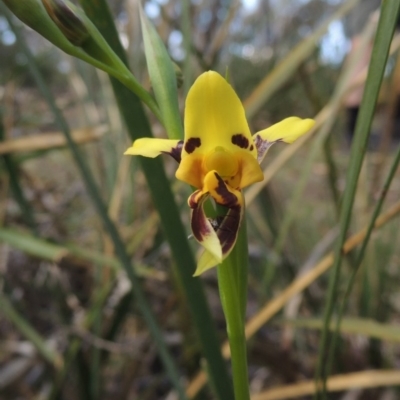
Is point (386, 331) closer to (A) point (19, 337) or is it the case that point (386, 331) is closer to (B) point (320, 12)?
(A) point (19, 337)

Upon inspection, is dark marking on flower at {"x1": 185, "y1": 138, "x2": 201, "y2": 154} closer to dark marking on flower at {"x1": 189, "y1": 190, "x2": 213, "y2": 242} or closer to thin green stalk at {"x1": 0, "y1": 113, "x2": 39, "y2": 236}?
dark marking on flower at {"x1": 189, "y1": 190, "x2": 213, "y2": 242}

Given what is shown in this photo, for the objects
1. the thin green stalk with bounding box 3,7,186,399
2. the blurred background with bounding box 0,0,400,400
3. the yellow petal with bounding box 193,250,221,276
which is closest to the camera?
the yellow petal with bounding box 193,250,221,276

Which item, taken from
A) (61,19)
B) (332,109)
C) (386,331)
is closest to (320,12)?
A: (332,109)

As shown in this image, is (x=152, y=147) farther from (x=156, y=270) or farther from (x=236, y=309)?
(x=156, y=270)

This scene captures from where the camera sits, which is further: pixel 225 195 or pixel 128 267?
pixel 128 267

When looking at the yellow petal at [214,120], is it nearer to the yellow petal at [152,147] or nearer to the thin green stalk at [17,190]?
the yellow petal at [152,147]

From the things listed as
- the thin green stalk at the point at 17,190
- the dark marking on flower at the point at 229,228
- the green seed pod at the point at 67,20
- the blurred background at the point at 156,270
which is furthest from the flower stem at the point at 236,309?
the thin green stalk at the point at 17,190

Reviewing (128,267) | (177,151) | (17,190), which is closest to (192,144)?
(177,151)

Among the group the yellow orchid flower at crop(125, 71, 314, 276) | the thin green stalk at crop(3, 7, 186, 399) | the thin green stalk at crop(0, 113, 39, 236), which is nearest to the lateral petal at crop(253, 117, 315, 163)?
the yellow orchid flower at crop(125, 71, 314, 276)
